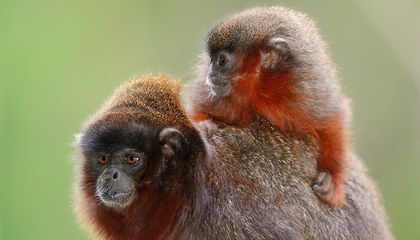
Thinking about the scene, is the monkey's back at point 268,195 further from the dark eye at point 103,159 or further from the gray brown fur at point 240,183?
the dark eye at point 103,159

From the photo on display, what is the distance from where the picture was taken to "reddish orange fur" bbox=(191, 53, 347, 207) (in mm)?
5301

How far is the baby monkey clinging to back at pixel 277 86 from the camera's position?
5.32 metres

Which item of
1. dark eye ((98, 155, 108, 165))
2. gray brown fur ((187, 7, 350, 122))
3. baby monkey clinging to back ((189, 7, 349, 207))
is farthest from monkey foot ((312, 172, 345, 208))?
dark eye ((98, 155, 108, 165))

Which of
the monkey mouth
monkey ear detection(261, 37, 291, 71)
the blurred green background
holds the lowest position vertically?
the monkey mouth

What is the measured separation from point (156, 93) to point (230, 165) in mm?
569

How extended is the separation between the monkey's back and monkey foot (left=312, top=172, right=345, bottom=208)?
0.04 meters

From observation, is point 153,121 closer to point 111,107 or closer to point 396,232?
point 111,107

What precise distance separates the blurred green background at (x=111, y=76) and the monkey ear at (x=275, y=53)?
120 inches

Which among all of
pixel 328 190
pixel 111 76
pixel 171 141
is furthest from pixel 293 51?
pixel 111 76

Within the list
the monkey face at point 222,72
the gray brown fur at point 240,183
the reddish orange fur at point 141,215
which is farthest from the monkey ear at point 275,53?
the reddish orange fur at point 141,215

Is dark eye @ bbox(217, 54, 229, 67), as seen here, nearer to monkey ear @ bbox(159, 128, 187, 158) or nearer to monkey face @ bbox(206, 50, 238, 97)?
monkey face @ bbox(206, 50, 238, 97)

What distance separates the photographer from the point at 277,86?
5.39 metres

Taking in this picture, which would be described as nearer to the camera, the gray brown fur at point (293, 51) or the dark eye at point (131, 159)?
the dark eye at point (131, 159)

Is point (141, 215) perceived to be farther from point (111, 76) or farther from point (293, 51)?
point (111, 76)
